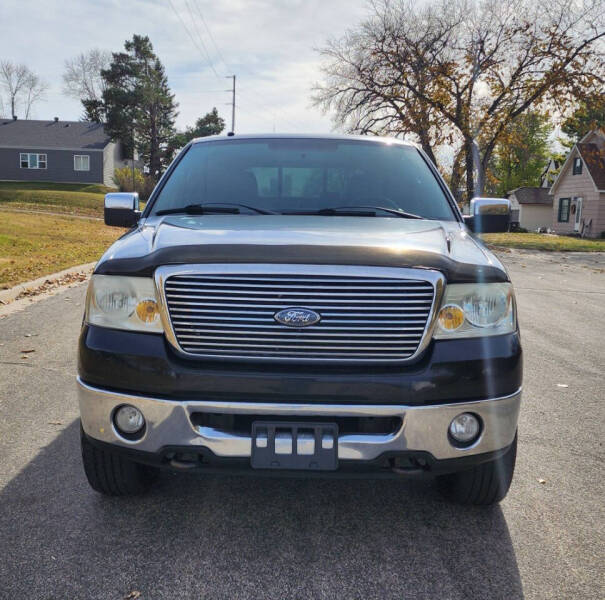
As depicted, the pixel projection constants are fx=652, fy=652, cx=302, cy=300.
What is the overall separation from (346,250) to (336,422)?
0.68 meters

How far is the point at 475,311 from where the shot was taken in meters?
2.67

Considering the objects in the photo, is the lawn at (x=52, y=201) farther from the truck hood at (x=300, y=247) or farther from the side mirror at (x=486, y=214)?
the truck hood at (x=300, y=247)

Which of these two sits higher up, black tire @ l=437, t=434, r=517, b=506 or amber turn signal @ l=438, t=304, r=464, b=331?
amber turn signal @ l=438, t=304, r=464, b=331

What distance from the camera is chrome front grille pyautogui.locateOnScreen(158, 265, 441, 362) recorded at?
256cm

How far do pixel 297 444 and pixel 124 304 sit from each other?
0.91 metres

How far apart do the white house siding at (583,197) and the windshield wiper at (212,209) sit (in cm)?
4029

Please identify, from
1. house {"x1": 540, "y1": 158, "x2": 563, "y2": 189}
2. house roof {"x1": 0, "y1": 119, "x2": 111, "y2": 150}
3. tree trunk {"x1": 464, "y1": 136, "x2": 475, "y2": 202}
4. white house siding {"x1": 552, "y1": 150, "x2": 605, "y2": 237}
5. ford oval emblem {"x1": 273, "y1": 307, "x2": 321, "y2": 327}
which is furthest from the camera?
house {"x1": 540, "y1": 158, "x2": 563, "y2": 189}

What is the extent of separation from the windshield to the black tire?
1.44 meters

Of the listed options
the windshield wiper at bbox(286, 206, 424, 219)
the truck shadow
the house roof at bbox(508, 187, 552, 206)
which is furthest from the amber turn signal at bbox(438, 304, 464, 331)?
the house roof at bbox(508, 187, 552, 206)

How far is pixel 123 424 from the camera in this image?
8.64 feet

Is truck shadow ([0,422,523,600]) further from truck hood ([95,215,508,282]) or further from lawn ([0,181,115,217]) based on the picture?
lawn ([0,181,115,217])

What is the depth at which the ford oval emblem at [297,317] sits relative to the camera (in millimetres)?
2549

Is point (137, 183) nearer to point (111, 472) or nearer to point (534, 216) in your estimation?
point (534, 216)

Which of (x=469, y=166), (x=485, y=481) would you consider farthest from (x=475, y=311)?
(x=469, y=166)
